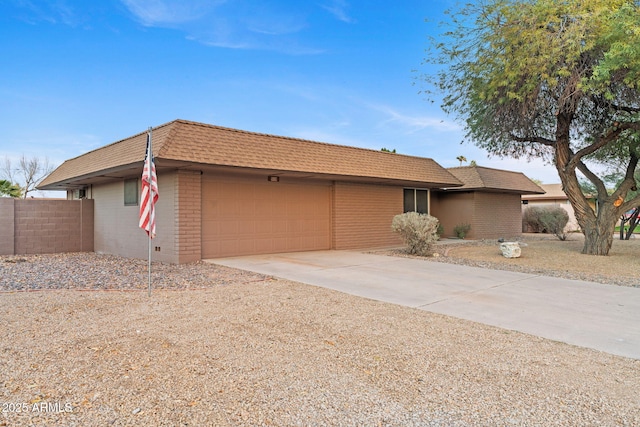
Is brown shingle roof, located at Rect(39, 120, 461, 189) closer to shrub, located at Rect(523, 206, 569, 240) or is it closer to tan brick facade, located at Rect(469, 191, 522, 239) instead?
tan brick facade, located at Rect(469, 191, 522, 239)

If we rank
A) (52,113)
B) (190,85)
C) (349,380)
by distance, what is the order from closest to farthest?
(349,380), (190,85), (52,113)

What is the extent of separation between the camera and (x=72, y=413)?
2.79 m

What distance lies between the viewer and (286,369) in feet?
11.9

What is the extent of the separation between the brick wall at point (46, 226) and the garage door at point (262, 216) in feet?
21.0

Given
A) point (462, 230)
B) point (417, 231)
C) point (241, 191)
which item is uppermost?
point (241, 191)

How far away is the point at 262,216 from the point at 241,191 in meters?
1.05

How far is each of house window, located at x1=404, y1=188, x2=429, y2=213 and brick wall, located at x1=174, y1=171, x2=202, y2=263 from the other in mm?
9092

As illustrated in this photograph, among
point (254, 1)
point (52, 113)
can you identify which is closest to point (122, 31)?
point (254, 1)

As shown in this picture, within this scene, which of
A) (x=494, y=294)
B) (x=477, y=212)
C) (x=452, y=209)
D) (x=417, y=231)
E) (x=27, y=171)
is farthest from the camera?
(x=27, y=171)

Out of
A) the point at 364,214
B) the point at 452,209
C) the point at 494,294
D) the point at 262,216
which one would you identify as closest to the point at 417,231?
the point at 364,214

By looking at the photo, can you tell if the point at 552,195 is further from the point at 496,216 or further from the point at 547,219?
the point at 496,216

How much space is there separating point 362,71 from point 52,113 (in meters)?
14.8

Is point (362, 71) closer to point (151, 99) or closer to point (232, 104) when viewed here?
point (232, 104)

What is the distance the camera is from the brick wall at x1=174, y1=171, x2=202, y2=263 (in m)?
10.5
